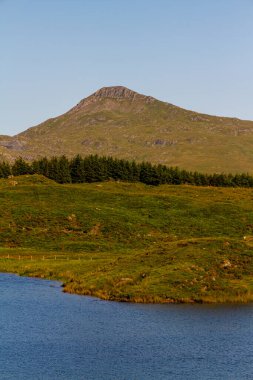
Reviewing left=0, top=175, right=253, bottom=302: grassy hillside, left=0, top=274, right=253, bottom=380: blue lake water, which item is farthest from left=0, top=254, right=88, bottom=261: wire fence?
left=0, top=274, right=253, bottom=380: blue lake water

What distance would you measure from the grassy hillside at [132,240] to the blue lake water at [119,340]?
494 cm

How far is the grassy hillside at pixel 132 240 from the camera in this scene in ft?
224

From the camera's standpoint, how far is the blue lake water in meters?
40.1

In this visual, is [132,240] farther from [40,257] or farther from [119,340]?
[119,340]

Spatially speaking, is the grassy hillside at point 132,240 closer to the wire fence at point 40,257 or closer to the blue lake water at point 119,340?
the wire fence at point 40,257

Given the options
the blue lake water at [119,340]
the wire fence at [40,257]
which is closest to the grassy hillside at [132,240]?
the wire fence at [40,257]

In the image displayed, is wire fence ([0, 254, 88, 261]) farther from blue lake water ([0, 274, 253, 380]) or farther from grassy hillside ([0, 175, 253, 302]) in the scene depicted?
blue lake water ([0, 274, 253, 380])

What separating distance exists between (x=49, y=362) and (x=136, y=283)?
28047 mm

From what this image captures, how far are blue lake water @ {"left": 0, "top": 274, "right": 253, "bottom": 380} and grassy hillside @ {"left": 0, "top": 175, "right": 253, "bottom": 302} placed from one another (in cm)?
494

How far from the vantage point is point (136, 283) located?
68.9m

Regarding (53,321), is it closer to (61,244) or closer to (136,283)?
(136,283)

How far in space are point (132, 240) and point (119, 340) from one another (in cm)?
7455

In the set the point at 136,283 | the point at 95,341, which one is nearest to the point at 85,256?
the point at 136,283

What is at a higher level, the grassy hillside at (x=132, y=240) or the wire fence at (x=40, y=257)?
the grassy hillside at (x=132, y=240)
